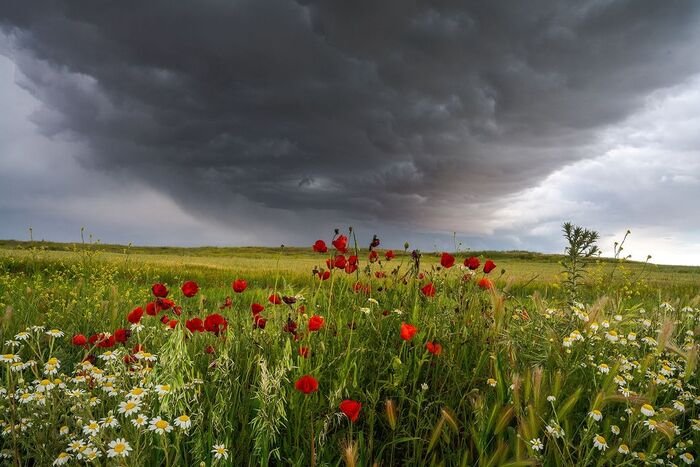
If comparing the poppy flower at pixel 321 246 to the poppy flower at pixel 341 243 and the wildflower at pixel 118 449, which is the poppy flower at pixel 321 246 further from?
the wildflower at pixel 118 449

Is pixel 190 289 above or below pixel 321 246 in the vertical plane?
below

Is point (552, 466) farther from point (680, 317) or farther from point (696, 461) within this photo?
point (680, 317)

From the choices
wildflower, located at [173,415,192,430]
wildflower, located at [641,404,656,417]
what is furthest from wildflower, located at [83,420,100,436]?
wildflower, located at [641,404,656,417]

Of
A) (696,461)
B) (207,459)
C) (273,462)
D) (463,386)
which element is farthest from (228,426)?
(696,461)

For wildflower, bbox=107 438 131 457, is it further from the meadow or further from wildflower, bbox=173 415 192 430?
wildflower, bbox=173 415 192 430

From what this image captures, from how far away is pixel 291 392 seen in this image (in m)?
2.85

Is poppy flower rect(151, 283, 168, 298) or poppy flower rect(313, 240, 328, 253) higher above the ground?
poppy flower rect(313, 240, 328, 253)

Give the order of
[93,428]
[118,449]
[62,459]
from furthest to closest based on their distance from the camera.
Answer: [93,428] < [62,459] < [118,449]

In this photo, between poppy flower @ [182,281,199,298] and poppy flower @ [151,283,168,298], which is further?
poppy flower @ [182,281,199,298]

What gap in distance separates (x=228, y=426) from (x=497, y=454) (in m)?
1.59

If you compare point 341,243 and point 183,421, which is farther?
point 341,243

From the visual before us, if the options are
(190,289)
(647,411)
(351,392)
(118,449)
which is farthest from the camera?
(190,289)

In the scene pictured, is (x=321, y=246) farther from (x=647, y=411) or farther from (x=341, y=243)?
(x=647, y=411)

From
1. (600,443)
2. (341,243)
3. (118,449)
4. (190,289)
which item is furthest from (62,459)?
(600,443)
